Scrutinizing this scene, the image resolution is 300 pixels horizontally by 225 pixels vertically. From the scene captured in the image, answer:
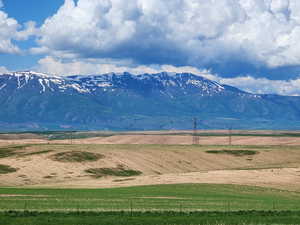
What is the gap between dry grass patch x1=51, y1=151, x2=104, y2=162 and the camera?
119931mm

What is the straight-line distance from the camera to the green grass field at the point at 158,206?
39531mm

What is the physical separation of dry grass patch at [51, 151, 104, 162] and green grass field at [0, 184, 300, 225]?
44100mm

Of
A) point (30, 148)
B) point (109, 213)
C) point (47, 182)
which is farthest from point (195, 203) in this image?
point (30, 148)

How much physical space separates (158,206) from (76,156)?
72590 mm

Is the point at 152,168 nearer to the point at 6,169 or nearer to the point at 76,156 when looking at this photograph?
the point at 76,156

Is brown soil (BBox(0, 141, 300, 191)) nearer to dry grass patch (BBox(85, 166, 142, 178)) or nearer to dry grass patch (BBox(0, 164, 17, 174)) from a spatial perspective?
dry grass patch (BBox(0, 164, 17, 174))

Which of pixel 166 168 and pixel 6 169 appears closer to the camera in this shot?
pixel 6 169

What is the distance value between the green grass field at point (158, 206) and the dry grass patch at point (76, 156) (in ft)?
145

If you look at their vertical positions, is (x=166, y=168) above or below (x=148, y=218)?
below

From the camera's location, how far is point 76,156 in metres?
123

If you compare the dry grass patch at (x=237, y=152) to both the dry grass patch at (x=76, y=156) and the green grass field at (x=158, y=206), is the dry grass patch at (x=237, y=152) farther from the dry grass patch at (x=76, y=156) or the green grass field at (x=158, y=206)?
the green grass field at (x=158, y=206)

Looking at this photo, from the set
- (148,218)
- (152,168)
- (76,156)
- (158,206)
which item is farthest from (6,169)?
(148,218)

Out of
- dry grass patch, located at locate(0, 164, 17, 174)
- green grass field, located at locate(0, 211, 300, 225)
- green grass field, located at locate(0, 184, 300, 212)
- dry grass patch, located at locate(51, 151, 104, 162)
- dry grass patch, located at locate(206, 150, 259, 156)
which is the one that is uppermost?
green grass field, located at locate(0, 211, 300, 225)

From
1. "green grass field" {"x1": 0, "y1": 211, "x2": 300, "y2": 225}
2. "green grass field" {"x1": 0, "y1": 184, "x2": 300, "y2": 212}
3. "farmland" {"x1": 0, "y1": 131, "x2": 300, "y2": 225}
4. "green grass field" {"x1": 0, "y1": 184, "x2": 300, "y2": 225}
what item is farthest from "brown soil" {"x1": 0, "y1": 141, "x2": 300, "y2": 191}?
"green grass field" {"x1": 0, "y1": 211, "x2": 300, "y2": 225}
